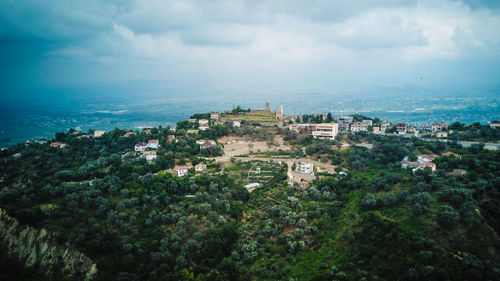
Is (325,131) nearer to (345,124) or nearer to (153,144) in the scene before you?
(345,124)

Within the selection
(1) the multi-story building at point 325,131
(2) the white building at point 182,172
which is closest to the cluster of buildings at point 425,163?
(1) the multi-story building at point 325,131

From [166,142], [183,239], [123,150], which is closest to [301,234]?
[183,239]

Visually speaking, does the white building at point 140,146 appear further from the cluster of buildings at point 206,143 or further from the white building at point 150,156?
the cluster of buildings at point 206,143

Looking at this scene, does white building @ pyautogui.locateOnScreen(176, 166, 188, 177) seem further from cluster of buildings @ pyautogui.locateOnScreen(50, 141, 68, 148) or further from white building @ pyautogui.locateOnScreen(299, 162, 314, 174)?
cluster of buildings @ pyautogui.locateOnScreen(50, 141, 68, 148)

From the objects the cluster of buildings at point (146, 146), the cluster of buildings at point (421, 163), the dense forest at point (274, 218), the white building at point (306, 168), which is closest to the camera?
the dense forest at point (274, 218)

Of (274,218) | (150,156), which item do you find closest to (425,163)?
(274,218)

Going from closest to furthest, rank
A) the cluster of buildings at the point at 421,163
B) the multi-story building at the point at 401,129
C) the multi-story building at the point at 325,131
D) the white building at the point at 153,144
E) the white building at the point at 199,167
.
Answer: the cluster of buildings at the point at 421,163
the white building at the point at 199,167
the white building at the point at 153,144
the multi-story building at the point at 401,129
the multi-story building at the point at 325,131

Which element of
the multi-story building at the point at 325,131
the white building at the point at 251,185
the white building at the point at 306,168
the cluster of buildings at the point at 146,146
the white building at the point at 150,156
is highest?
the multi-story building at the point at 325,131
